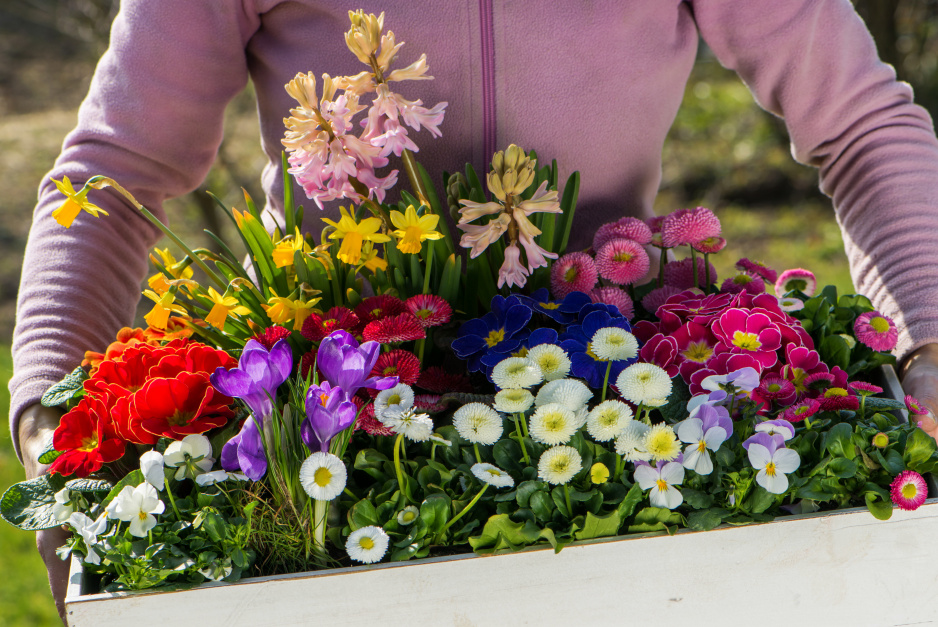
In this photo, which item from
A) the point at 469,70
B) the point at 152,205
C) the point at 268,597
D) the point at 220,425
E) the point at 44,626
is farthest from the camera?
the point at 44,626

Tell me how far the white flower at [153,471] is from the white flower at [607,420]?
0.45 meters

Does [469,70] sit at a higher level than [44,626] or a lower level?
higher

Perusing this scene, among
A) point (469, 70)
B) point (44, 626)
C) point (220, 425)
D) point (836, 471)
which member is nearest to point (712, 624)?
point (836, 471)

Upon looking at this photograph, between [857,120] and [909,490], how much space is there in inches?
24.9

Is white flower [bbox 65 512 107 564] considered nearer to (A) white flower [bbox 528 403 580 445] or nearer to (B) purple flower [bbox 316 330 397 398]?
(B) purple flower [bbox 316 330 397 398]

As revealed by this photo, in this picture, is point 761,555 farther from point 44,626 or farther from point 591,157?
point 44,626

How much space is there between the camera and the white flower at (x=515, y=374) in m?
0.90

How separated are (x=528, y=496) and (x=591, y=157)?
570 mm

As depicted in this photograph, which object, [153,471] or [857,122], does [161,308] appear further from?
[857,122]

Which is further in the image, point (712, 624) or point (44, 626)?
point (44, 626)

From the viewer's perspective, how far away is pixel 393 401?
89 centimetres

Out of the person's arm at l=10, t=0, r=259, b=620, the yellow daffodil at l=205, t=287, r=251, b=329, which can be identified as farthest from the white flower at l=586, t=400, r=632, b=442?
the person's arm at l=10, t=0, r=259, b=620

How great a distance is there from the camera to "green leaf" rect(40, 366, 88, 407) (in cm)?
→ 100

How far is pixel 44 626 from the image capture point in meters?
2.23
